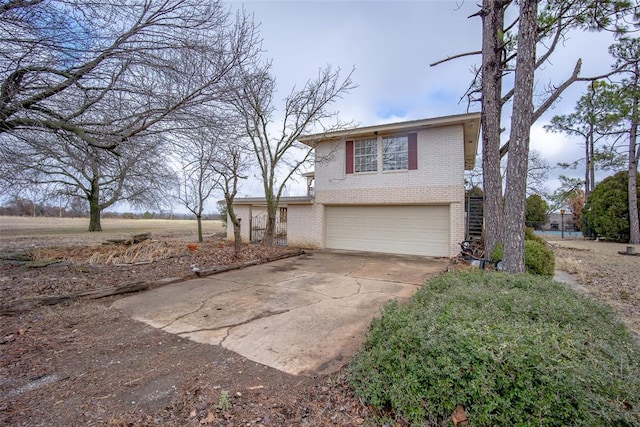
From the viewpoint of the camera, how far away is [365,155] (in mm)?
11125

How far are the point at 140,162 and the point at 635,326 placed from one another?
8864mm

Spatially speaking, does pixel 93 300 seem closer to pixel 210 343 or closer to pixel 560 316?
pixel 210 343

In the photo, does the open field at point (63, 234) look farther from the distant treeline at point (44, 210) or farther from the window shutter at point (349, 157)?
the window shutter at point (349, 157)

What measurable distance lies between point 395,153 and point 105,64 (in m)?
8.64

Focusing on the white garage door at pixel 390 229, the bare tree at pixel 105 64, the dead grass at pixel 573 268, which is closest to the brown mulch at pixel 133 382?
the bare tree at pixel 105 64

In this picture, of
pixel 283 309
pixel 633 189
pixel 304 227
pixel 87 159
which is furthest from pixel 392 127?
pixel 633 189

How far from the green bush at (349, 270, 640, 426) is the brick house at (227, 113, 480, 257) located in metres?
7.44

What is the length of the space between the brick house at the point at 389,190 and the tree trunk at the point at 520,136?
14.3 ft

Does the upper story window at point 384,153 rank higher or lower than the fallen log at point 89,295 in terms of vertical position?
higher

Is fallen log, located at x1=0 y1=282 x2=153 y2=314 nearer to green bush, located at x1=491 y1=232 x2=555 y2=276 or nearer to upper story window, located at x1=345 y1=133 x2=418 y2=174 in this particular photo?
green bush, located at x1=491 y1=232 x2=555 y2=276

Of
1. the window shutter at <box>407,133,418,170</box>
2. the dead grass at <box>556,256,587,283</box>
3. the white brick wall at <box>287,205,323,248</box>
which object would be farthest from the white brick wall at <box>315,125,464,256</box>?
the dead grass at <box>556,256,587,283</box>

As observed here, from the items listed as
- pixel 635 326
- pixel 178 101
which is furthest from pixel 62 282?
pixel 635 326

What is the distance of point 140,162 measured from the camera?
230 inches

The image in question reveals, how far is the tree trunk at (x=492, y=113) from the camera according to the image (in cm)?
662
